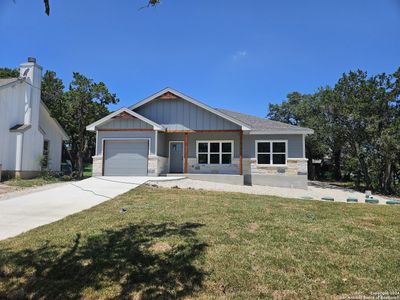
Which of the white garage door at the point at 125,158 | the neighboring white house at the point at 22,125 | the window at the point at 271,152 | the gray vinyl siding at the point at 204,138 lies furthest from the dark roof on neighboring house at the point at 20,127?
the window at the point at 271,152

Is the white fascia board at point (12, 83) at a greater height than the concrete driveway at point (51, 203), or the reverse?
the white fascia board at point (12, 83)

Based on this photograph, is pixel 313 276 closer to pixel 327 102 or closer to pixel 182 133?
pixel 182 133

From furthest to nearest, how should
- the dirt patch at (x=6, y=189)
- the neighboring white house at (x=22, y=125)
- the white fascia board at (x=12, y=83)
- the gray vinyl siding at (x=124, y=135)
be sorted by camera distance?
1. the gray vinyl siding at (x=124, y=135)
2. the neighboring white house at (x=22, y=125)
3. the white fascia board at (x=12, y=83)
4. the dirt patch at (x=6, y=189)

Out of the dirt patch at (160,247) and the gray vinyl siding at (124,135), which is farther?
the gray vinyl siding at (124,135)

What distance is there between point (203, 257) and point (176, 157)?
52.1 ft

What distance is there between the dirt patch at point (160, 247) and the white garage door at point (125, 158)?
12.8 meters

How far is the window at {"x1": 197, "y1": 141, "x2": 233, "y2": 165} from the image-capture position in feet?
64.8

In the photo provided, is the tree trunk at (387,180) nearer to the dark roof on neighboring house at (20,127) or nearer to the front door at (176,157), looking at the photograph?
the front door at (176,157)

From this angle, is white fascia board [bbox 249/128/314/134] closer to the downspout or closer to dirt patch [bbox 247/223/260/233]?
dirt patch [bbox 247/223/260/233]

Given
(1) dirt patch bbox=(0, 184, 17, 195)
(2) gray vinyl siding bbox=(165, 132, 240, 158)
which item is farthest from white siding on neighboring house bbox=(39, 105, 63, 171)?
(2) gray vinyl siding bbox=(165, 132, 240, 158)

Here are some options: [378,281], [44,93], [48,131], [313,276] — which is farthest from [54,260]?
[44,93]

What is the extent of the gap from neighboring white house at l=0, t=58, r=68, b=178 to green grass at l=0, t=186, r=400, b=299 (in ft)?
39.5

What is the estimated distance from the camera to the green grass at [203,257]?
3939 mm

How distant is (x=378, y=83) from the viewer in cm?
2117
